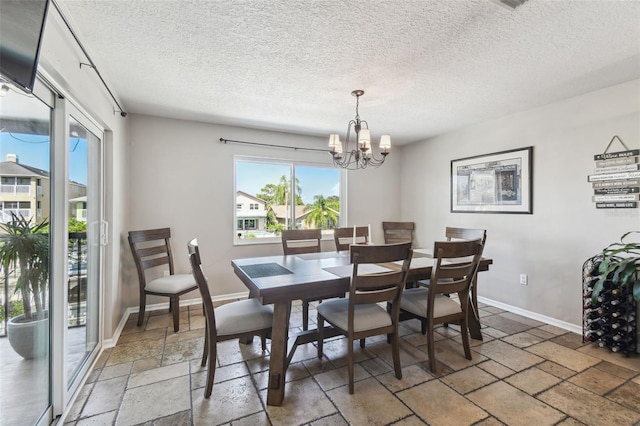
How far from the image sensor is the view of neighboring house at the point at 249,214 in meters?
4.00

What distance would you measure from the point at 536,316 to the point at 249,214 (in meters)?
3.71

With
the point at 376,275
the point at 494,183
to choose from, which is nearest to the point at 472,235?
the point at 494,183

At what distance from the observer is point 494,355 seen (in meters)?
2.39

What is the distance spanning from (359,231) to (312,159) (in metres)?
1.49

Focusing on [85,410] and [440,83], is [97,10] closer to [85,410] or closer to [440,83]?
[85,410]

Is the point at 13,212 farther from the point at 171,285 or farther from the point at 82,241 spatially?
the point at 171,285

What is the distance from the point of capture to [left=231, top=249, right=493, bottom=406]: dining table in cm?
180

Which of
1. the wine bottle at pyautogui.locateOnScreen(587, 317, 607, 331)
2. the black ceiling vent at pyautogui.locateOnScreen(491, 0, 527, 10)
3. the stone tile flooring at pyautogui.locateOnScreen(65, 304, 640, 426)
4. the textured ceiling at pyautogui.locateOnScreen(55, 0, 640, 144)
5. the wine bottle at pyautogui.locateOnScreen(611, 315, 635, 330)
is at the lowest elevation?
the stone tile flooring at pyautogui.locateOnScreen(65, 304, 640, 426)

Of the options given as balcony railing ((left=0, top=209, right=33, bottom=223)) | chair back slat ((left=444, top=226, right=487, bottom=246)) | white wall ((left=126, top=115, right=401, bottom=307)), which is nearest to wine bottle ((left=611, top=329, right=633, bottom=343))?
chair back slat ((left=444, top=226, right=487, bottom=246))

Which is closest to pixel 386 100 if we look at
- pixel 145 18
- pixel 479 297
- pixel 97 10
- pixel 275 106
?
pixel 275 106

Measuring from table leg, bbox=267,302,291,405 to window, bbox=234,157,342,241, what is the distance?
2.28m

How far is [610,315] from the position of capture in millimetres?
2422

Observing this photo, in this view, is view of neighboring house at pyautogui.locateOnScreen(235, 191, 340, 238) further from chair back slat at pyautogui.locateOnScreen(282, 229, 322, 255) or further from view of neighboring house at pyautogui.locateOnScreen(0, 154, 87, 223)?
view of neighboring house at pyautogui.locateOnScreen(0, 154, 87, 223)

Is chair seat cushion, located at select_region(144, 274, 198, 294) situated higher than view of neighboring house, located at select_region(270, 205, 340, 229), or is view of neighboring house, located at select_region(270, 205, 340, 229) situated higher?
view of neighboring house, located at select_region(270, 205, 340, 229)
